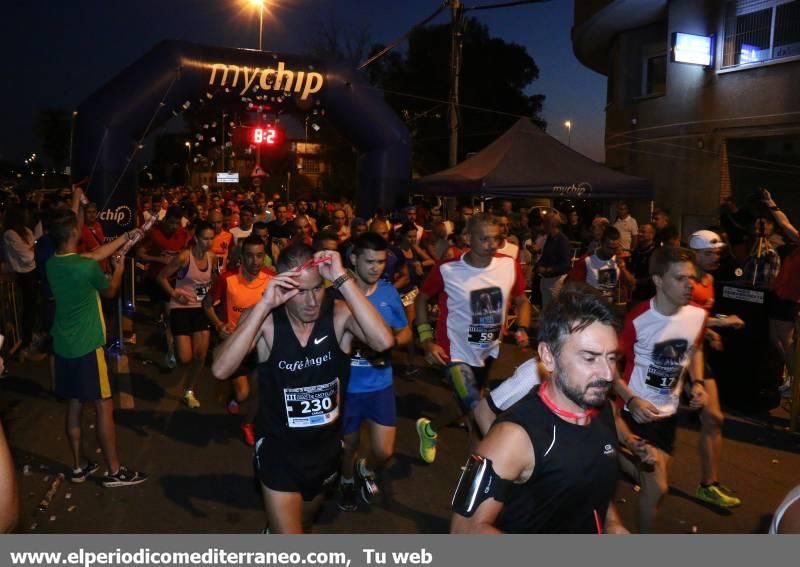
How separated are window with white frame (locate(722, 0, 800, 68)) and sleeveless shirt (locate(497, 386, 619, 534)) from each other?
1577 cm

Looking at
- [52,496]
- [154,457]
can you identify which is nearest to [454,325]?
[154,457]

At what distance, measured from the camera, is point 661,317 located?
4438 mm

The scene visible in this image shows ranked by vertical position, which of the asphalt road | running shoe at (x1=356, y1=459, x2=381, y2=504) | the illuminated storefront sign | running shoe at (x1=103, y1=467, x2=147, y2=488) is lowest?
the asphalt road

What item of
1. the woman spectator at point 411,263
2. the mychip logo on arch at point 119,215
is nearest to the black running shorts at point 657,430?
the woman spectator at point 411,263

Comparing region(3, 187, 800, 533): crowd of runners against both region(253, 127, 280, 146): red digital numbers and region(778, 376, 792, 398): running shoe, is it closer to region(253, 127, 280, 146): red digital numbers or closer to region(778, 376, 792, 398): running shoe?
region(778, 376, 792, 398): running shoe

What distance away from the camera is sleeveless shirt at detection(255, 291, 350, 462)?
11.7 ft

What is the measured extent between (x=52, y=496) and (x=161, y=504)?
860 millimetres

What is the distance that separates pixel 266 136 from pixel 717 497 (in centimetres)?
1786

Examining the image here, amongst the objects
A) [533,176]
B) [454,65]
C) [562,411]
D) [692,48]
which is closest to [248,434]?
[562,411]

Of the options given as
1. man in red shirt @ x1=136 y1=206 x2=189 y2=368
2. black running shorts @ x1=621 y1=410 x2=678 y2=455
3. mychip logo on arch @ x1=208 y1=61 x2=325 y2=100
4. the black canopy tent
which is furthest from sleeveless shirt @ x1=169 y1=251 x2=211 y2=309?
mychip logo on arch @ x1=208 y1=61 x2=325 y2=100

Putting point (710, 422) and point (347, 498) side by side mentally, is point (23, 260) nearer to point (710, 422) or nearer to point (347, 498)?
point (347, 498)

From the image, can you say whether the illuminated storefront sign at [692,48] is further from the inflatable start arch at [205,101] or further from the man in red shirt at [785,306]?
the man in red shirt at [785,306]

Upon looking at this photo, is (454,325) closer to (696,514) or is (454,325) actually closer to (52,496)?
(696,514)

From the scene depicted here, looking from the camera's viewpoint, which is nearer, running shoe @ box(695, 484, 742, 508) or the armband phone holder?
the armband phone holder
